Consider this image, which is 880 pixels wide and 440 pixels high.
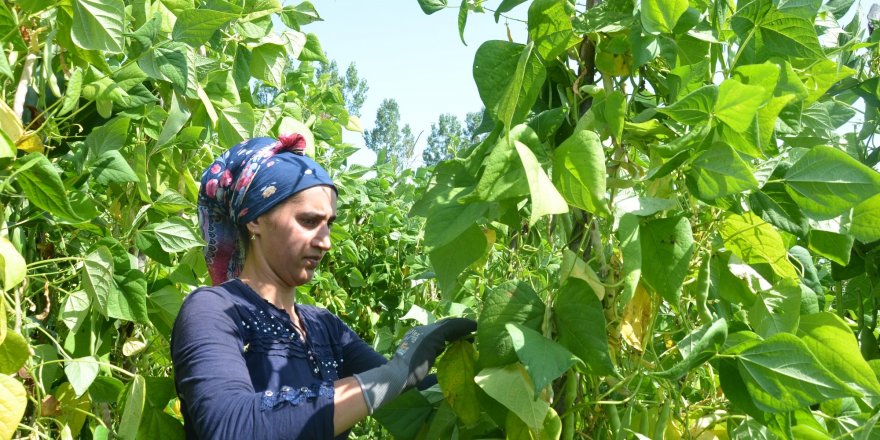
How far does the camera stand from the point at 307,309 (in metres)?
1.48

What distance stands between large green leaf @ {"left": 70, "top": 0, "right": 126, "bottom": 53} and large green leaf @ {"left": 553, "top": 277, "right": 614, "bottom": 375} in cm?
76

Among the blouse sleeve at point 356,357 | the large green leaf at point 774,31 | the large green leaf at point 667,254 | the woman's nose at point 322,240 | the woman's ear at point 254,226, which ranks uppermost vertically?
the large green leaf at point 774,31

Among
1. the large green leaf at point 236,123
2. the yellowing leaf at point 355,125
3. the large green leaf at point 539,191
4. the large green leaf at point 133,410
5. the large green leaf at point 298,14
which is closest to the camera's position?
the large green leaf at point 539,191

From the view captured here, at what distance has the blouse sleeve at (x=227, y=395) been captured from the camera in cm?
110

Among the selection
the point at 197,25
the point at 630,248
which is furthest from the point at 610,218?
the point at 197,25

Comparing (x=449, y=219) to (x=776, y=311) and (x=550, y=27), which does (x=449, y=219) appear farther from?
(x=776, y=311)

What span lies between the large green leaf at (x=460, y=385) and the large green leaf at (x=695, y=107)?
1.34ft

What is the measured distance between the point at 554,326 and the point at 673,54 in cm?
33

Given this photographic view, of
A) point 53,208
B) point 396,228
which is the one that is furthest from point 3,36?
point 396,228

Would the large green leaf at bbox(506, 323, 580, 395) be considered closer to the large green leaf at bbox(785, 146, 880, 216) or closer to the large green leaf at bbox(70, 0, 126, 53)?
the large green leaf at bbox(785, 146, 880, 216)

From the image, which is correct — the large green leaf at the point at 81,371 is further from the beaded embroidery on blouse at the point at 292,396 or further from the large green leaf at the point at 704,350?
the large green leaf at the point at 704,350

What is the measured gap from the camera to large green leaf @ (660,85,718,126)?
86 centimetres

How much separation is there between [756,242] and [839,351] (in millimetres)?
147

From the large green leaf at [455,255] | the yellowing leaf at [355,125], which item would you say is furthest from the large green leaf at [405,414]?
the yellowing leaf at [355,125]
